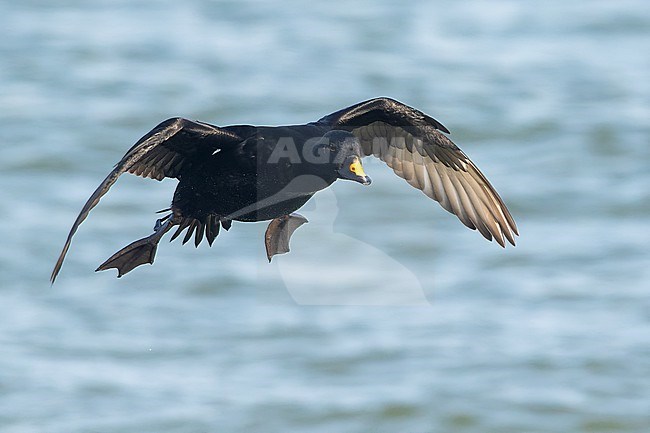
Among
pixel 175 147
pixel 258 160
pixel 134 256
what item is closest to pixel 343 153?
pixel 258 160

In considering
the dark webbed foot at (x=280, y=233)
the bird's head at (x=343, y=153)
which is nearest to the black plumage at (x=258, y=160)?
the bird's head at (x=343, y=153)

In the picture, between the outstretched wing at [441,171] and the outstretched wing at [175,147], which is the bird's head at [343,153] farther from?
the outstretched wing at [441,171]

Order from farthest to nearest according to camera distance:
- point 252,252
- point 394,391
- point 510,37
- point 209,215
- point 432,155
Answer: point 510,37, point 252,252, point 394,391, point 432,155, point 209,215

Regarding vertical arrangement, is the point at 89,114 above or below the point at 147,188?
above

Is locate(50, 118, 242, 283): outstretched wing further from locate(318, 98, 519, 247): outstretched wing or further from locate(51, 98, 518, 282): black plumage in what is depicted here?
locate(318, 98, 519, 247): outstretched wing

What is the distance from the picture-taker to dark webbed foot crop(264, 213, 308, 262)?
6297 millimetres

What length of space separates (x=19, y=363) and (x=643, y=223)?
19.2 feet

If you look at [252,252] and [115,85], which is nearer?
[252,252]

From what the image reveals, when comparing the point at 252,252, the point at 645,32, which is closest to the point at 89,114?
the point at 252,252

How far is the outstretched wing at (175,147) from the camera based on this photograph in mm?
4867

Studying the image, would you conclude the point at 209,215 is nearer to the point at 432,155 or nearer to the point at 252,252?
the point at 432,155

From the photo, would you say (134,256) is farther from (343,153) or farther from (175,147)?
(343,153)

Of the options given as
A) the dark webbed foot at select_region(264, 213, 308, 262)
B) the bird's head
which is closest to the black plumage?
the bird's head

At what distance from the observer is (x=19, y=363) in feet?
32.3
